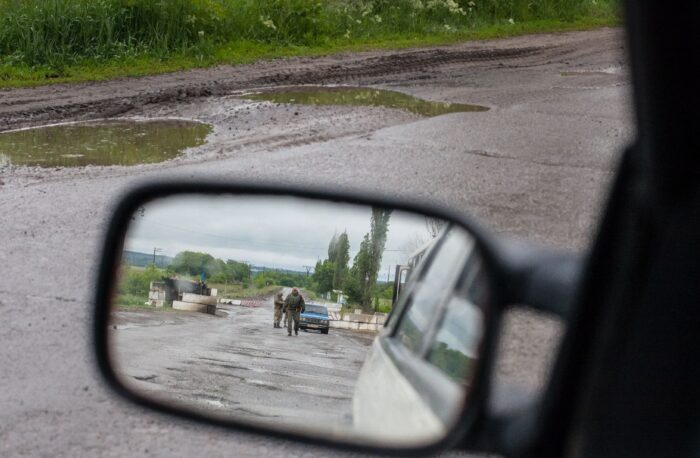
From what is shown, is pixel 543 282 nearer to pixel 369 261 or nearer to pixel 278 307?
pixel 369 261

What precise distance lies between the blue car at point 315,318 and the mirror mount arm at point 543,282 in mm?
402

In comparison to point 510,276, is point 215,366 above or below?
below

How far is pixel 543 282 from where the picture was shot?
1239 mm

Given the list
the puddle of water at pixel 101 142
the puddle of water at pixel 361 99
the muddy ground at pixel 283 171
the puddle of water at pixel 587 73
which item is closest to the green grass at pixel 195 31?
the muddy ground at pixel 283 171

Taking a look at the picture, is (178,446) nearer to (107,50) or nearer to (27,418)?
(27,418)

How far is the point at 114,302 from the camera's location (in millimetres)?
1652

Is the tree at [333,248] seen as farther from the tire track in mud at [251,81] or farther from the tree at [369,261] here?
the tire track in mud at [251,81]

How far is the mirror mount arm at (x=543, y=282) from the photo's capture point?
124 centimetres

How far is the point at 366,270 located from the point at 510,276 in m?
0.32

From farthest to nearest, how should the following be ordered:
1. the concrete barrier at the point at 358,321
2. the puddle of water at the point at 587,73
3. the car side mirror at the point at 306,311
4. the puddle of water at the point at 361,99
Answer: the puddle of water at the point at 587,73
the puddle of water at the point at 361,99
the concrete barrier at the point at 358,321
the car side mirror at the point at 306,311

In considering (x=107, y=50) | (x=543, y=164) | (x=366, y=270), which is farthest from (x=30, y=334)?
(x=107, y=50)

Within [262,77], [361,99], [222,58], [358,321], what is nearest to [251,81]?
[262,77]

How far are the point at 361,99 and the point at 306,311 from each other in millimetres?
10199

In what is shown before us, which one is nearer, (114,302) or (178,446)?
(114,302)
